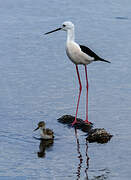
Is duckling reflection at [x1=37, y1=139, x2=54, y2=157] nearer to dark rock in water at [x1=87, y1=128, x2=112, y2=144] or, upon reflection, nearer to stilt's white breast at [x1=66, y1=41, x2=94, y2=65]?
dark rock in water at [x1=87, y1=128, x2=112, y2=144]

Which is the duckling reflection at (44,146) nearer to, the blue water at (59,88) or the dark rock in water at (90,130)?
the blue water at (59,88)

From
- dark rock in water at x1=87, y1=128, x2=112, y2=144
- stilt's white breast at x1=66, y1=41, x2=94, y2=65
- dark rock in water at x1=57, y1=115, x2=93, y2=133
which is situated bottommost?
dark rock in water at x1=87, y1=128, x2=112, y2=144

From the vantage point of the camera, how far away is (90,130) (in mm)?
10062

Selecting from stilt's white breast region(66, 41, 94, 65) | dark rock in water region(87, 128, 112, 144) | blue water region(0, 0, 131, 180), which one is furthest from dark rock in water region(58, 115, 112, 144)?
stilt's white breast region(66, 41, 94, 65)

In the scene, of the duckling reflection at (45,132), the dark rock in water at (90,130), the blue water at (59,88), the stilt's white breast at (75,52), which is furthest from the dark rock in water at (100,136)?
the stilt's white breast at (75,52)

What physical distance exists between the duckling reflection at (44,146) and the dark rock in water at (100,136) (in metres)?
0.62

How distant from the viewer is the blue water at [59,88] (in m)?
8.64

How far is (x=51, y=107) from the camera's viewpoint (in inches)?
435

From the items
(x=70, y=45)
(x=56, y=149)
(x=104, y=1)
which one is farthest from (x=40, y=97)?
(x=104, y=1)

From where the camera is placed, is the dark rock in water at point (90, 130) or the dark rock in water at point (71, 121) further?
the dark rock in water at point (71, 121)

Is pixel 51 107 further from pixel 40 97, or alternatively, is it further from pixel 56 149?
pixel 56 149

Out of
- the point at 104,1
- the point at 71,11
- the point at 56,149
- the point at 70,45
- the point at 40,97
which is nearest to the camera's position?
the point at 56,149

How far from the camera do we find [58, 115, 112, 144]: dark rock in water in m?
9.62

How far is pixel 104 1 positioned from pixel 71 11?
6.11ft
